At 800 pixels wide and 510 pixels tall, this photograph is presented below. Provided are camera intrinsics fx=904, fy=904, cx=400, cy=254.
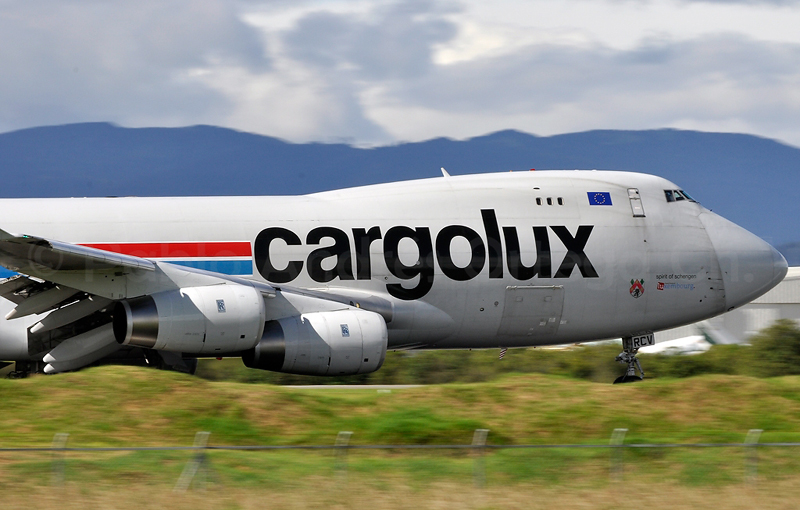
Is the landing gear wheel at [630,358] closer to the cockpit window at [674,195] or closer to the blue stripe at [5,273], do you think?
the cockpit window at [674,195]

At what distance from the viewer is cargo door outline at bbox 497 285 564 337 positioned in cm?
2127

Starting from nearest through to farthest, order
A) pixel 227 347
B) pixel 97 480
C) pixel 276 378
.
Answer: pixel 97 480, pixel 227 347, pixel 276 378

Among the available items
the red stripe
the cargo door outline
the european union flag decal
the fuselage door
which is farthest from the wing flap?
the fuselage door

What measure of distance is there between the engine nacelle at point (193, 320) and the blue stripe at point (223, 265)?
140 cm

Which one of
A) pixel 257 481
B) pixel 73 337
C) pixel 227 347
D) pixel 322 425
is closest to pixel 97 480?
pixel 257 481

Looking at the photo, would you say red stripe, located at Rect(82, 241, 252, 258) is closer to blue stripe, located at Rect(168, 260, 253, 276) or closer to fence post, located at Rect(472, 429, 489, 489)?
blue stripe, located at Rect(168, 260, 253, 276)

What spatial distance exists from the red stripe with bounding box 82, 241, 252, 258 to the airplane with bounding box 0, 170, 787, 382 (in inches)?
1.2

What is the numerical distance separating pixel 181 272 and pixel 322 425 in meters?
5.72

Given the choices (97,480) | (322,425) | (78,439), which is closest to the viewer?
(97,480)

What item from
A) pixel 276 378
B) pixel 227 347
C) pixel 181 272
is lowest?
pixel 276 378

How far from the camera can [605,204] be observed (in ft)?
73.4

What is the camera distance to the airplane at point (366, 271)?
18328mm

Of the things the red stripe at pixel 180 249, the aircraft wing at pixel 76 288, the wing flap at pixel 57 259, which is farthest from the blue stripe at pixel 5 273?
the wing flap at pixel 57 259

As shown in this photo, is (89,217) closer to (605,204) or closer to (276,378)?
(276,378)
